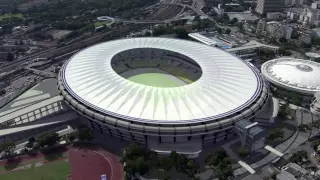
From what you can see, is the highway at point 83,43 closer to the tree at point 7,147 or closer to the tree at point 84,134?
the tree at point 7,147

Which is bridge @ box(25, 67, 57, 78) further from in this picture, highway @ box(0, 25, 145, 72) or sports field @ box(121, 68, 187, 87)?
sports field @ box(121, 68, 187, 87)

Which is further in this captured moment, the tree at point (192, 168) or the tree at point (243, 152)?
the tree at point (243, 152)

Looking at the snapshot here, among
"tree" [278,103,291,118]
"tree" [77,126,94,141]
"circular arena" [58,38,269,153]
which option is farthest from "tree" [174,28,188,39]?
"tree" [77,126,94,141]

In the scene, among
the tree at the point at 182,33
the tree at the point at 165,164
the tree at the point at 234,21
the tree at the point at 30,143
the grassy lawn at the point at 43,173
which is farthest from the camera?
the tree at the point at 234,21

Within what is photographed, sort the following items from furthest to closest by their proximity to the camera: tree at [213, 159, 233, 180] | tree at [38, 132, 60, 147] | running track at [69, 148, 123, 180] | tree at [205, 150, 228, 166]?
tree at [38, 132, 60, 147], tree at [205, 150, 228, 166], running track at [69, 148, 123, 180], tree at [213, 159, 233, 180]

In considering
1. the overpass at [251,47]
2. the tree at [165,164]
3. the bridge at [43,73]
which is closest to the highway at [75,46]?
the bridge at [43,73]

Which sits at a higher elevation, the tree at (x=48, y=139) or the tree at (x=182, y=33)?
the tree at (x=182, y=33)

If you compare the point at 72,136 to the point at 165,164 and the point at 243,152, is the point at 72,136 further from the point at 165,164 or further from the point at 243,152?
the point at 243,152

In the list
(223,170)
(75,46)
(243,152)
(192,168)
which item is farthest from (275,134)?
(75,46)
